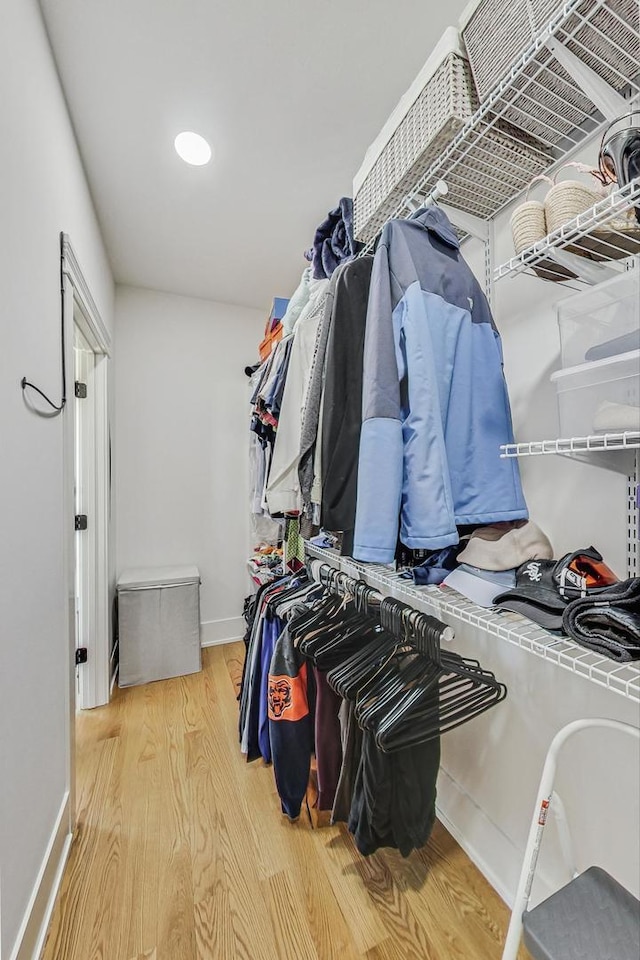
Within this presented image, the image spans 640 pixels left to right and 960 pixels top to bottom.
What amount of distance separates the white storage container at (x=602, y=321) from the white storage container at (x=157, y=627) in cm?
247

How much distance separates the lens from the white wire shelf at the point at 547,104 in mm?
798

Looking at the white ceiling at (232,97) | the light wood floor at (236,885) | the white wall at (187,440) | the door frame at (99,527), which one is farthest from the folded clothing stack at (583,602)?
the white wall at (187,440)

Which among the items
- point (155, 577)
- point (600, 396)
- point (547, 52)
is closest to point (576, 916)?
point (600, 396)

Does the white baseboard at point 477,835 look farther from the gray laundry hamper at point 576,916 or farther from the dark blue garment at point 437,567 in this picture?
the dark blue garment at point 437,567

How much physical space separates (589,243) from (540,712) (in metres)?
1.16

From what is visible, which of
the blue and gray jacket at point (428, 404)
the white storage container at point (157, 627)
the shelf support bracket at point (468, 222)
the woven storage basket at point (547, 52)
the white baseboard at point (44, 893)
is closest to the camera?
the woven storage basket at point (547, 52)

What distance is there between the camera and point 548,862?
1.09 meters

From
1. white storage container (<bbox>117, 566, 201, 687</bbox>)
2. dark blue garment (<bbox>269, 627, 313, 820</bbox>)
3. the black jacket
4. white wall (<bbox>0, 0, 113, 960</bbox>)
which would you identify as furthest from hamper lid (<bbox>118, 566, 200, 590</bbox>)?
the black jacket

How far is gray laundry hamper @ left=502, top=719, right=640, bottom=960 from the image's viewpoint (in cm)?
70

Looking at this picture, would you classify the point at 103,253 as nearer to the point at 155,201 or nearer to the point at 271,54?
the point at 155,201

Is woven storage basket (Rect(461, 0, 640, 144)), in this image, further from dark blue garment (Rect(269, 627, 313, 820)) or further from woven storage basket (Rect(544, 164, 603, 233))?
dark blue garment (Rect(269, 627, 313, 820))

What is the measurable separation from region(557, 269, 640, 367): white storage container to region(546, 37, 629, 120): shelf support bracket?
47 centimetres

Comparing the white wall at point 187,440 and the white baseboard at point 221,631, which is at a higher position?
the white wall at point 187,440

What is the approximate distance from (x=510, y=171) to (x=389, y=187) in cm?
34
